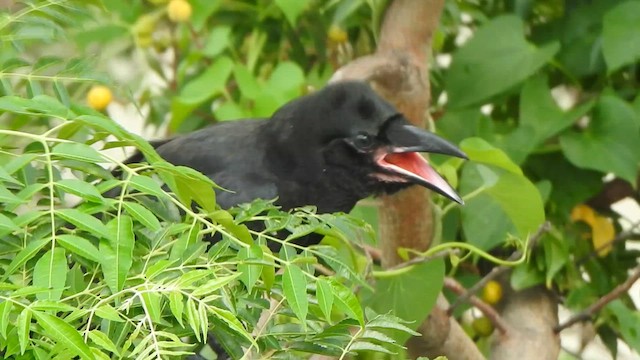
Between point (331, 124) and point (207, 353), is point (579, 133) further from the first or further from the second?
point (207, 353)

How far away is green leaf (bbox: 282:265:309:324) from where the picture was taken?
0.66 m

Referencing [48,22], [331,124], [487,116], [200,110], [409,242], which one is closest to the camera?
[48,22]

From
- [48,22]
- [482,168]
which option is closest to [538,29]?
[482,168]

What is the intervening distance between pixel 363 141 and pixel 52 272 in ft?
2.58

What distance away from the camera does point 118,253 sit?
0.64 m

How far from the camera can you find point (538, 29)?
1966 millimetres

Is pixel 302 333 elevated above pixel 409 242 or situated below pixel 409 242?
above

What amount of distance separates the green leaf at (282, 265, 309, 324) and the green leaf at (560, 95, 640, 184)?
111 cm

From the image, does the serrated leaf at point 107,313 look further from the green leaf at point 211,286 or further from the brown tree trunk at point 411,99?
the brown tree trunk at point 411,99

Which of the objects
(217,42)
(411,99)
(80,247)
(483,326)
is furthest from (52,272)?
(483,326)

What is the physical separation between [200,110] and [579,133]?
0.74m

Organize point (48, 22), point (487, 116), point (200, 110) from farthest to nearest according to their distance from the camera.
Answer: point (200, 110) → point (487, 116) → point (48, 22)

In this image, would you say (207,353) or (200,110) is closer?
(207,353)

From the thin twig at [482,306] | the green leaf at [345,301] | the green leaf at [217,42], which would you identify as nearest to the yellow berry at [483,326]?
the thin twig at [482,306]
